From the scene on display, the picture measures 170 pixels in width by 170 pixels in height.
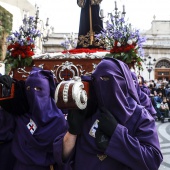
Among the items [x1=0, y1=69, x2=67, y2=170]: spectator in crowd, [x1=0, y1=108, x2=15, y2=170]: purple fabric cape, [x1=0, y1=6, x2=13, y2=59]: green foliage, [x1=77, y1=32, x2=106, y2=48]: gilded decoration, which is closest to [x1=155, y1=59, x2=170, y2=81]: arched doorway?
[x1=0, y1=6, x2=13, y2=59]: green foliage

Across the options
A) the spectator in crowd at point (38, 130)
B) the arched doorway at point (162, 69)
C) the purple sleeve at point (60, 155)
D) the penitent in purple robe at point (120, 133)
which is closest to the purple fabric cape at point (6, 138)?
the spectator in crowd at point (38, 130)

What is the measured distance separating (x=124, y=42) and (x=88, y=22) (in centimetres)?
206

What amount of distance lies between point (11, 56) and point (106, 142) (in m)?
3.93

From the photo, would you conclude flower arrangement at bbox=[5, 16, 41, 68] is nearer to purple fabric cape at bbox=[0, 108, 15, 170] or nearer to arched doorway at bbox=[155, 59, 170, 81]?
purple fabric cape at bbox=[0, 108, 15, 170]

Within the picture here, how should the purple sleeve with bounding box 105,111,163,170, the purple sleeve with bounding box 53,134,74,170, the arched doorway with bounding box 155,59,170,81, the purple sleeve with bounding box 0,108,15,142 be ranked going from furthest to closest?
the arched doorway with bounding box 155,59,170,81 → the purple sleeve with bounding box 0,108,15,142 → the purple sleeve with bounding box 53,134,74,170 → the purple sleeve with bounding box 105,111,163,170

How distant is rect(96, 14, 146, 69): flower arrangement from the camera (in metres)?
4.79

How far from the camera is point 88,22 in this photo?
6.72 meters

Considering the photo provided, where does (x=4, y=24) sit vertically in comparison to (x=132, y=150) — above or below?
above

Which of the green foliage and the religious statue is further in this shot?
the green foliage

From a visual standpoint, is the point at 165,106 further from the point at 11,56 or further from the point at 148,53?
the point at 148,53

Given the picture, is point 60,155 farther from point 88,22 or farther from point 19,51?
point 88,22

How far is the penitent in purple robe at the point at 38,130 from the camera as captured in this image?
2682 mm

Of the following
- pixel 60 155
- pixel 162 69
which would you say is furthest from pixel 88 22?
pixel 162 69

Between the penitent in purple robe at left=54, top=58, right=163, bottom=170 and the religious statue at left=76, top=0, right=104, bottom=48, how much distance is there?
15.3 ft
